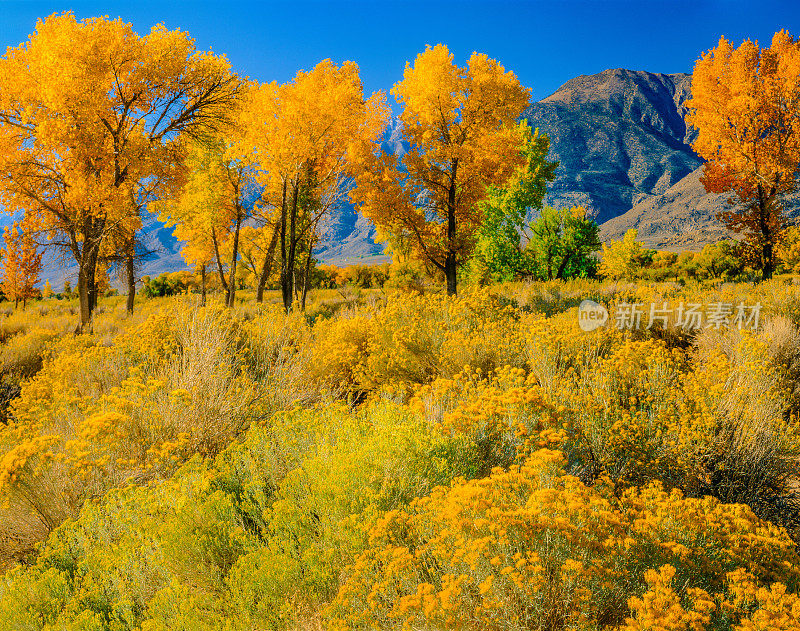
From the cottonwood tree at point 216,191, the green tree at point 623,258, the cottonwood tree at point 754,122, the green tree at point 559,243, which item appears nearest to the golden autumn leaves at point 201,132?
the cottonwood tree at point 216,191

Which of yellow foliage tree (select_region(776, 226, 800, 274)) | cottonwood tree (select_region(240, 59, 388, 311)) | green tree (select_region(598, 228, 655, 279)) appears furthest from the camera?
green tree (select_region(598, 228, 655, 279))

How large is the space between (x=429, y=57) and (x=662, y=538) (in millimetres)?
12631

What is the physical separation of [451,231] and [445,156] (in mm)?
2284

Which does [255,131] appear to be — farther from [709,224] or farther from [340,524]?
[709,224]

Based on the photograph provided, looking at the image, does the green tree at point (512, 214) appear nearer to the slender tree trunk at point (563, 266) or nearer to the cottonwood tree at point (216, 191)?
the slender tree trunk at point (563, 266)

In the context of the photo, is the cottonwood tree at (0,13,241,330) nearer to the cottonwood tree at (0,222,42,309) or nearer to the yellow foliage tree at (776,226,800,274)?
the cottonwood tree at (0,222,42,309)

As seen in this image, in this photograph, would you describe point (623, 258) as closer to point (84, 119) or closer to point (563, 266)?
point (563, 266)

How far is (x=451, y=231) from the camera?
13.3 metres

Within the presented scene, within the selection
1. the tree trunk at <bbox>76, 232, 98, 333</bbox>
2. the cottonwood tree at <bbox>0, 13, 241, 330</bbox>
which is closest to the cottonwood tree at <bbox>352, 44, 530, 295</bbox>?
the cottonwood tree at <bbox>0, 13, 241, 330</bbox>

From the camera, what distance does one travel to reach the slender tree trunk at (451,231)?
12938mm

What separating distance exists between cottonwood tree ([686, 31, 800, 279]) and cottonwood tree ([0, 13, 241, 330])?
17316 millimetres

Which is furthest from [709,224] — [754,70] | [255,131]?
[255,131]

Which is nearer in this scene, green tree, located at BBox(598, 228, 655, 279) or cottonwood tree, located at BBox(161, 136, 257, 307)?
cottonwood tree, located at BBox(161, 136, 257, 307)

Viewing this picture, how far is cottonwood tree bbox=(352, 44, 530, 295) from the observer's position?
11.7m
